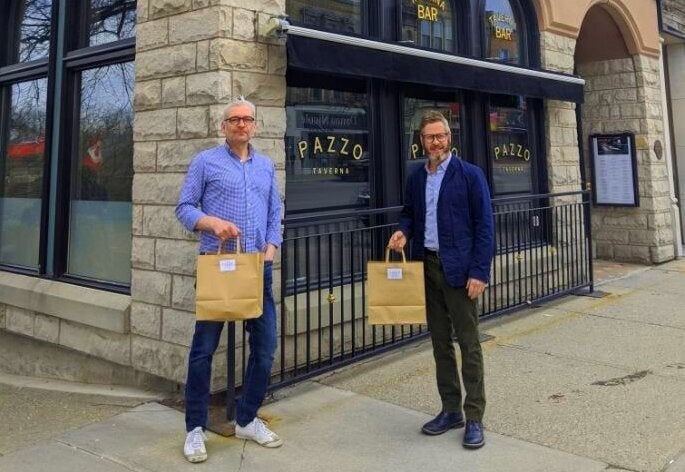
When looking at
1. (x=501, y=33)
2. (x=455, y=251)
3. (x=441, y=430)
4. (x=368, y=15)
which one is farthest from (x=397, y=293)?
(x=501, y=33)

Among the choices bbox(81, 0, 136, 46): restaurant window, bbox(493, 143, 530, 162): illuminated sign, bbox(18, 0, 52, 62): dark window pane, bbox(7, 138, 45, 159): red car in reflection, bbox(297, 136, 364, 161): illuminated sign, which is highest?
bbox(18, 0, 52, 62): dark window pane

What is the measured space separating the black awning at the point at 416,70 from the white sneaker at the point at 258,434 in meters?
2.56

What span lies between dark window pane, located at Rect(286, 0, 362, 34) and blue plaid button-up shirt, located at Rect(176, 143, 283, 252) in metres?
2.25

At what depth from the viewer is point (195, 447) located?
350 centimetres

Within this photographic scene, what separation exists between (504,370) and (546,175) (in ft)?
12.0

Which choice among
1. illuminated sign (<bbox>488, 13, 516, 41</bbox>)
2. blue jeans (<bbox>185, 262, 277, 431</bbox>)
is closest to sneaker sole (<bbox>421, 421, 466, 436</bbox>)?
blue jeans (<bbox>185, 262, 277, 431</bbox>)

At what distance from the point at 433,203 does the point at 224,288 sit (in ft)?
4.26

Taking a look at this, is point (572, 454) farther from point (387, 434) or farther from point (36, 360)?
point (36, 360)

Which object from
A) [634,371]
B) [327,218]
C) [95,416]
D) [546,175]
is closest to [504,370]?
[634,371]

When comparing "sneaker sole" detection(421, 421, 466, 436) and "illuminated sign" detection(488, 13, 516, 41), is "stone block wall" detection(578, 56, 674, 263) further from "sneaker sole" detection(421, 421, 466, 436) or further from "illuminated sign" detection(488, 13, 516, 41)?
"sneaker sole" detection(421, 421, 466, 436)

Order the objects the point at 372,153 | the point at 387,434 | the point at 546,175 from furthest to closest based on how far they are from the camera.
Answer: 1. the point at 546,175
2. the point at 372,153
3. the point at 387,434

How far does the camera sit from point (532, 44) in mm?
7973

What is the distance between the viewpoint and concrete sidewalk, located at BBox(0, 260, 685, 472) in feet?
11.4

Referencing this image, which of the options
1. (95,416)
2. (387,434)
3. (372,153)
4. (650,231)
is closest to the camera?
(387,434)
